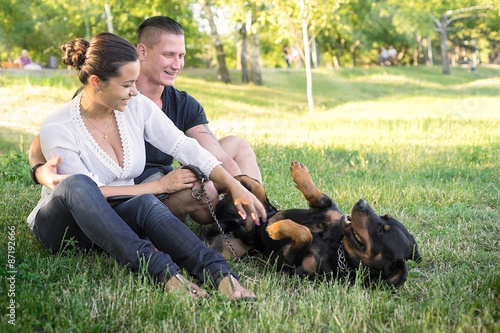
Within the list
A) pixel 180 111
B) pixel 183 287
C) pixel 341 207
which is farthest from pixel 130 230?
pixel 341 207

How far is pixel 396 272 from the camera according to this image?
3.29 m

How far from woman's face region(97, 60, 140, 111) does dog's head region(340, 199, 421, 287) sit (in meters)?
1.60

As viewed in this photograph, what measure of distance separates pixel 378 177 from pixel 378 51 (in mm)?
47461

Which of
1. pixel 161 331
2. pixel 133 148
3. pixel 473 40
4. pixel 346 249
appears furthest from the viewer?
pixel 473 40

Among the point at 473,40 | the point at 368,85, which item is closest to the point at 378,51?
the point at 473,40

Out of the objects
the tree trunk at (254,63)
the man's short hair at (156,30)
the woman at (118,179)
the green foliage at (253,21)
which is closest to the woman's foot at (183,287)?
the woman at (118,179)

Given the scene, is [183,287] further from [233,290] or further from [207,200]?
[207,200]

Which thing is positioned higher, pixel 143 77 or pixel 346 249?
pixel 143 77

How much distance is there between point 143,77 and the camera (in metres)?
4.82

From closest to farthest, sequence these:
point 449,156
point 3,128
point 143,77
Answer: point 143,77 < point 449,156 < point 3,128

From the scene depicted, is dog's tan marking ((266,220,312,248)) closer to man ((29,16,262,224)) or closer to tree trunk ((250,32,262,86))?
man ((29,16,262,224))

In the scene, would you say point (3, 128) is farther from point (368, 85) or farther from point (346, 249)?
point (368, 85)

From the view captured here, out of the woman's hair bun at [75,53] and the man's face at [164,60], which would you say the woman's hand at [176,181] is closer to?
the woman's hair bun at [75,53]

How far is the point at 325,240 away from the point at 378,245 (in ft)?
1.42
